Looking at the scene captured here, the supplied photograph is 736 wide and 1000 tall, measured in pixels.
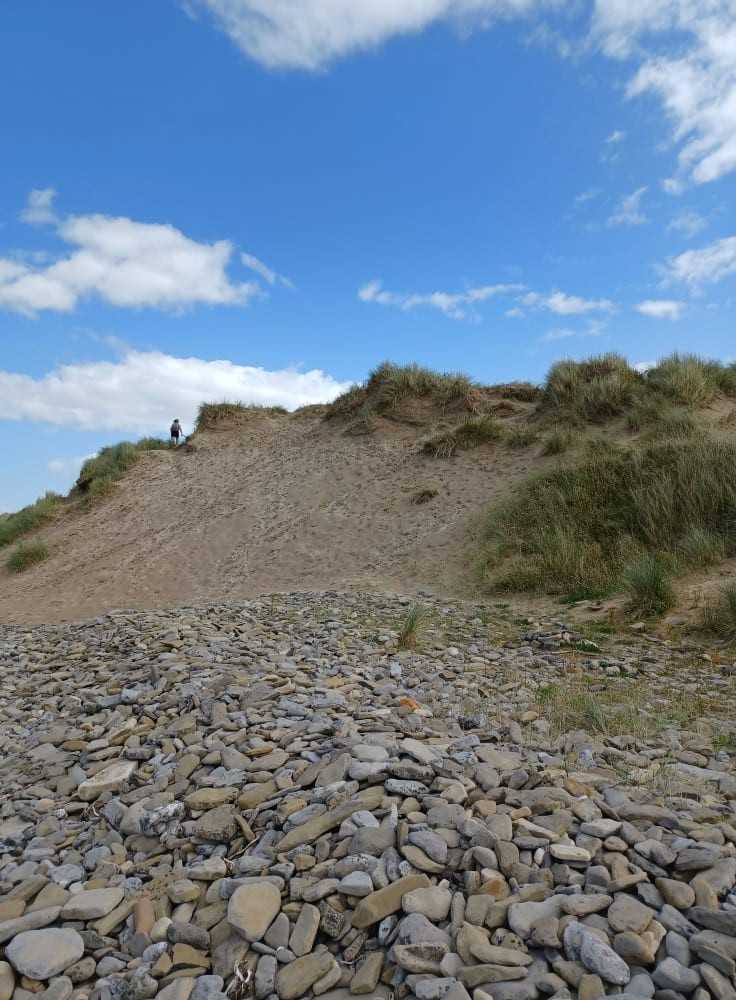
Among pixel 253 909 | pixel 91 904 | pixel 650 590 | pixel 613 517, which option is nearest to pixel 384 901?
pixel 253 909

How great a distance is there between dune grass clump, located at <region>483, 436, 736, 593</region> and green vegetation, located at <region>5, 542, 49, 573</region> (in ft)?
38.4

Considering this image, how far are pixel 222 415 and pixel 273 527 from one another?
7756 millimetres

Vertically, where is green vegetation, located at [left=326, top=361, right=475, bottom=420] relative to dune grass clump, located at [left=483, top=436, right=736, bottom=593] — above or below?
above

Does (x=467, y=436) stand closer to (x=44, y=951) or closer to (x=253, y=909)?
(x=253, y=909)

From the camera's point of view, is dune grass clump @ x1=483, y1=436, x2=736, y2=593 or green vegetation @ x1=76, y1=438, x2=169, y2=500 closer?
dune grass clump @ x1=483, y1=436, x2=736, y2=593

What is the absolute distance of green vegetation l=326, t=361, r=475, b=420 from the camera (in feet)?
57.0

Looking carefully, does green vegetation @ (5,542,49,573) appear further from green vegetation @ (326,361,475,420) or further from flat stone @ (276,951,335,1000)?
flat stone @ (276,951,335,1000)

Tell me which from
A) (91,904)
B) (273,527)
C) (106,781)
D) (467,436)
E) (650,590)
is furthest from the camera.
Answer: (467,436)

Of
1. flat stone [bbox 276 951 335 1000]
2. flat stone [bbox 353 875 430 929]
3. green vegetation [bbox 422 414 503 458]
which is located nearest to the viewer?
flat stone [bbox 276 951 335 1000]

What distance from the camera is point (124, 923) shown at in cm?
254

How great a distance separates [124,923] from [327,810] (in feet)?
3.02

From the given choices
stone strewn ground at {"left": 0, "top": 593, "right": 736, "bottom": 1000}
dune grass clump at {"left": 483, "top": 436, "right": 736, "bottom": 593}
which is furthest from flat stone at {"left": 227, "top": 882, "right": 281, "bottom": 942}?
dune grass clump at {"left": 483, "top": 436, "right": 736, "bottom": 593}

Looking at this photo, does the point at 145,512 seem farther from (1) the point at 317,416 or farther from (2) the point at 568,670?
(2) the point at 568,670

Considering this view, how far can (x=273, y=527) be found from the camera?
14.8m
